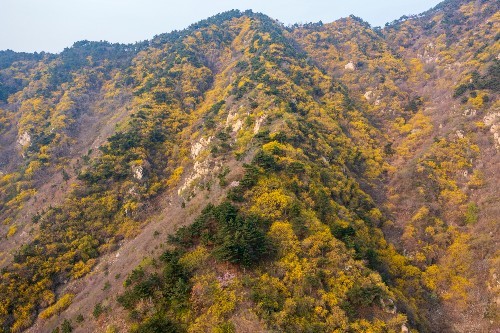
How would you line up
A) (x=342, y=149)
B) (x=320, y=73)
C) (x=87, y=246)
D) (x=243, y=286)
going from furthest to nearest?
1. (x=320, y=73)
2. (x=342, y=149)
3. (x=87, y=246)
4. (x=243, y=286)

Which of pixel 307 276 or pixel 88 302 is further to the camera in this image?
pixel 88 302

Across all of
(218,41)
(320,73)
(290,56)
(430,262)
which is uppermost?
(218,41)

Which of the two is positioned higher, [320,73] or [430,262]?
[320,73]

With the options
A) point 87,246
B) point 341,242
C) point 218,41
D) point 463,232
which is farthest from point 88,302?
point 218,41

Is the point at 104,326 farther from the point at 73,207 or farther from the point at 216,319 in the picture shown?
the point at 73,207

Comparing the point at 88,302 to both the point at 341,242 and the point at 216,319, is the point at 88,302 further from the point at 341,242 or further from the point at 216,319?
the point at 341,242

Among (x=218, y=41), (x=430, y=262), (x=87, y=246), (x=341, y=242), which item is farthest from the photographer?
(x=218, y=41)
